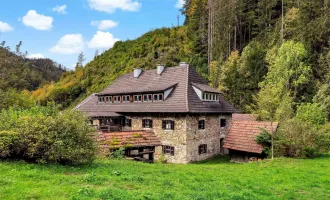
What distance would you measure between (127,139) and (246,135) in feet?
33.1

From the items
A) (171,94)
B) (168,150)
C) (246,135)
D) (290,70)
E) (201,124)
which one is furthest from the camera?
(290,70)

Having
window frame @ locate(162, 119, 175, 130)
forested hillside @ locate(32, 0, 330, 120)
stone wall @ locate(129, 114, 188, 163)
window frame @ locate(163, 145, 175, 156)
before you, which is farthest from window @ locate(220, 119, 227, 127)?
window frame @ locate(163, 145, 175, 156)

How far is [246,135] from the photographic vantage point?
21.9 m

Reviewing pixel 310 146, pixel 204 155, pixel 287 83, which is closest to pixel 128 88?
pixel 204 155

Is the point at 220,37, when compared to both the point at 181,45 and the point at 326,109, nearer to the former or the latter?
the point at 181,45

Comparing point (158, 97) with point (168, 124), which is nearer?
point (168, 124)

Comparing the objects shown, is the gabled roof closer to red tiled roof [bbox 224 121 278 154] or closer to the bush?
red tiled roof [bbox 224 121 278 154]

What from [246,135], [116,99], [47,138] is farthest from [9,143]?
[116,99]

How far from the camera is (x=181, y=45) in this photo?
60.1 metres

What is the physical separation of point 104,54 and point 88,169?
6404 cm

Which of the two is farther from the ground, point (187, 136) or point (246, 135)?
point (246, 135)

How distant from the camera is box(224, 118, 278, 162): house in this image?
2041 centimetres

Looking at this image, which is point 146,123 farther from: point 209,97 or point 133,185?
point 133,185

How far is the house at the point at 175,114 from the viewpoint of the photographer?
72.6 feet
